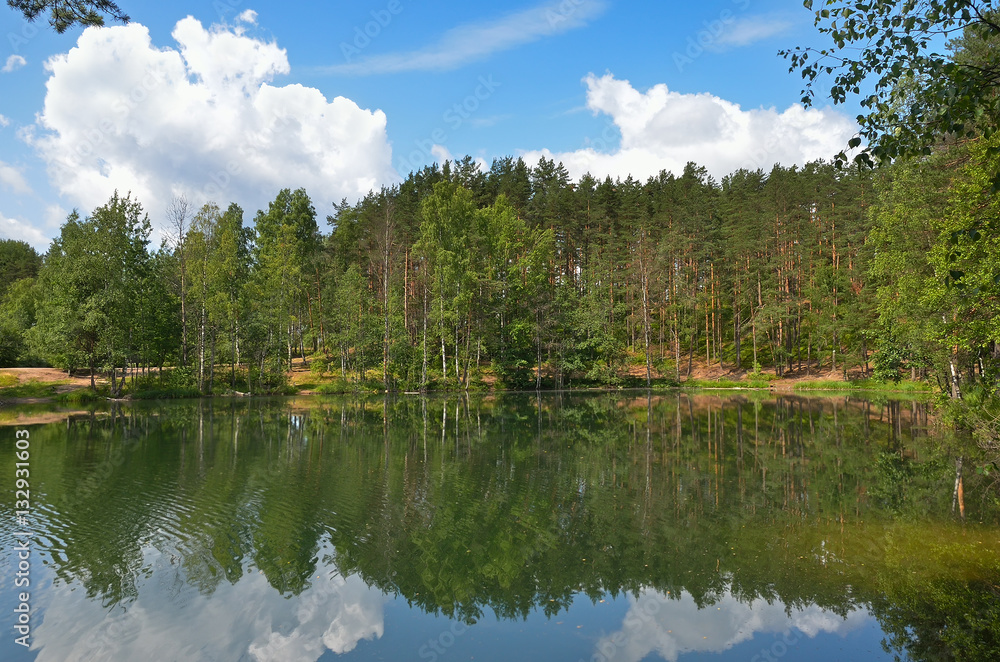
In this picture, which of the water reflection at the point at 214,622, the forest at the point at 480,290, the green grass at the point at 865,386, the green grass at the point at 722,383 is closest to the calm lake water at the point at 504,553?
the water reflection at the point at 214,622

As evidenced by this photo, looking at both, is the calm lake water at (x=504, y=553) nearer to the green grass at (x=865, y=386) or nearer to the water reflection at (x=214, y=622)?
the water reflection at (x=214, y=622)

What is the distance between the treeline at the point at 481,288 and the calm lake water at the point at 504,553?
2452 cm

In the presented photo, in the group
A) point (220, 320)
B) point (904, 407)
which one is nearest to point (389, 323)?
point (220, 320)

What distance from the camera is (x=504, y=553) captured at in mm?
9656

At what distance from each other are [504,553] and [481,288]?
4223cm

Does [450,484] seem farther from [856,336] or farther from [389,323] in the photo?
[856,336]

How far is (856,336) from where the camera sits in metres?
47.7

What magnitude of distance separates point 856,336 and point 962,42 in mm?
29867

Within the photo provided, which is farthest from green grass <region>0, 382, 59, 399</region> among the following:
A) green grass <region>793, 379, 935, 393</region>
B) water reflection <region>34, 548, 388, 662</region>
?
green grass <region>793, 379, 935, 393</region>

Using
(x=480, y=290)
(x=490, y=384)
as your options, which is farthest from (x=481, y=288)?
(x=490, y=384)

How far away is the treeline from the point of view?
135ft

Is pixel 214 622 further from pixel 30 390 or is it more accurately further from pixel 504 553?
pixel 30 390

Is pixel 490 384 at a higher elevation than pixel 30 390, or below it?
below

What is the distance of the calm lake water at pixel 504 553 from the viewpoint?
6.98 meters
